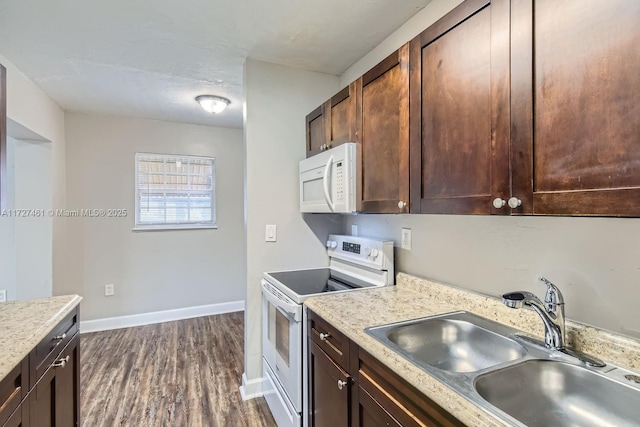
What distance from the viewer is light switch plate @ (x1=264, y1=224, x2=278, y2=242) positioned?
235cm

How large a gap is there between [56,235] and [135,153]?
1168 millimetres

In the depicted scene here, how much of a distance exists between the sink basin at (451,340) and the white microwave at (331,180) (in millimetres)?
708

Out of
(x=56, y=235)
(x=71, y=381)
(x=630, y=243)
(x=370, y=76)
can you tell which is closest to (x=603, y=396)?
(x=630, y=243)

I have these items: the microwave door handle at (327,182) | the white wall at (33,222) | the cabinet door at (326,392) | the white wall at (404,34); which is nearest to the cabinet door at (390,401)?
the cabinet door at (326,392)

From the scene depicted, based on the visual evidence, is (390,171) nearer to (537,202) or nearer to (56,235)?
(537,202)

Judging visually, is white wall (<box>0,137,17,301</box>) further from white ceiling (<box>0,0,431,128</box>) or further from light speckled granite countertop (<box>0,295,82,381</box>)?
light speckled granite countertop (<box>0,295,82,381</box>)

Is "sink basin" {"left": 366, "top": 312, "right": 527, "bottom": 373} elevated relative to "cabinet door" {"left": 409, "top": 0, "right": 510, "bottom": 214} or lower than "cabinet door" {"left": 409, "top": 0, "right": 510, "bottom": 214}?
lower

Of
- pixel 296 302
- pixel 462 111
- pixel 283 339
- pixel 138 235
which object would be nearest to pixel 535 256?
pixel 462 111

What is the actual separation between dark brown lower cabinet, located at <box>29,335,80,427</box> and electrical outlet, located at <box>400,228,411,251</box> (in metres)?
1.79

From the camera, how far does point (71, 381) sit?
1588mm

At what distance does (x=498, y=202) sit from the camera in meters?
0.98

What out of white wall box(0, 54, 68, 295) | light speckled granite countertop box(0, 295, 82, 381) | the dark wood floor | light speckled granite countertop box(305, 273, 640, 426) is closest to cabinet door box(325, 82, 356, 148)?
light speckled granite countertop box(305, 273, 640, 426)

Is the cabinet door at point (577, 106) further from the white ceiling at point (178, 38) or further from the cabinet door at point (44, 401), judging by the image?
the cabinet door at point (44, 401)

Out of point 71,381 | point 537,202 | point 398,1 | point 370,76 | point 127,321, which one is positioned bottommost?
point 127,321
